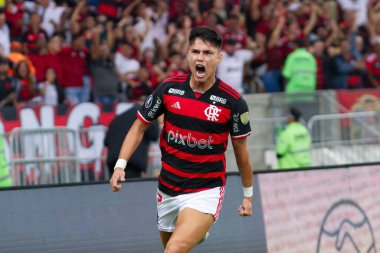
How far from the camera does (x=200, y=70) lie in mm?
7125

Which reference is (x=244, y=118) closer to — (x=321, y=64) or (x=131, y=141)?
(x=131, y=141)

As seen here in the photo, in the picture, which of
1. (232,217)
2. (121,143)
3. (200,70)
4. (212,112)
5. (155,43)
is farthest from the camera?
(155,43)

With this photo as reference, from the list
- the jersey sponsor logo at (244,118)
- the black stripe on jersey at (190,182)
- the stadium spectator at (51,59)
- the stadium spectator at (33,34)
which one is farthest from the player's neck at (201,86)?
the stadium spectator at (33,34)

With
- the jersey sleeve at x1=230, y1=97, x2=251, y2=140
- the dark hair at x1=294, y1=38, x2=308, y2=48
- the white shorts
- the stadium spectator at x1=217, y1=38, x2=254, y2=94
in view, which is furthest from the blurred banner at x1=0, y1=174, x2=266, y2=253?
the dark hair at x1=294, y1=38, x2=308, y2=48

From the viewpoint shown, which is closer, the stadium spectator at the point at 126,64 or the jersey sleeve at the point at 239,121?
the jersey sleeve at the point at 239,121

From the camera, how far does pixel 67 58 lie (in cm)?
1588

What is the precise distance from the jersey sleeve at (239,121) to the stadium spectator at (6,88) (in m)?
8.16

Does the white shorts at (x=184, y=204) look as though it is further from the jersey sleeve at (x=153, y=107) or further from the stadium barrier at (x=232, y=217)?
the stadium barrier at (x=232, y=217)

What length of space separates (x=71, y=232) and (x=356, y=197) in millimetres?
3248

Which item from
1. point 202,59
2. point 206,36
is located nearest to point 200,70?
point 202,59

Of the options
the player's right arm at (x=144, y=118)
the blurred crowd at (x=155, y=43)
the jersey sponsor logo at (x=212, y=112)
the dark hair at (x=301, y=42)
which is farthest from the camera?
the dark hair at (x=301, y=42)

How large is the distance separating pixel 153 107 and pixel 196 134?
431mm

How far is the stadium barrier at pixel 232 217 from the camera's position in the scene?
874 centimetres

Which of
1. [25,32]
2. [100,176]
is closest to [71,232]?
[100,176]
